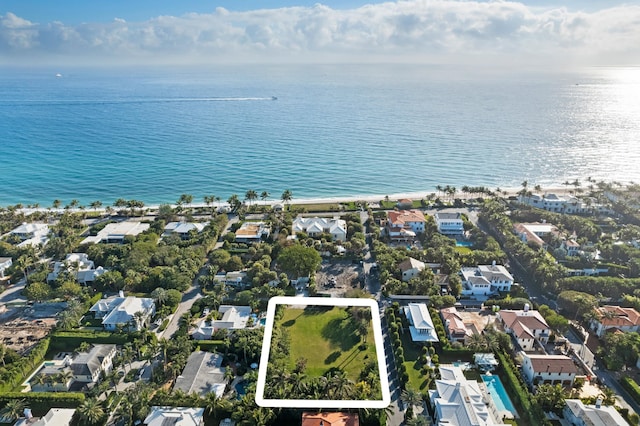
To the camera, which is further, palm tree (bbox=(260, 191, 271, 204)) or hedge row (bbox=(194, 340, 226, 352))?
palm tree (bbox=(260, 191, 271, 204))

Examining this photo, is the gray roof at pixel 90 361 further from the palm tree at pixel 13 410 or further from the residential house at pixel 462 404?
the residential house at pixel 462 404

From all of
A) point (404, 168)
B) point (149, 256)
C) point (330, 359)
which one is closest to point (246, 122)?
point (404, 168)

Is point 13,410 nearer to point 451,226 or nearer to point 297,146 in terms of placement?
point 451,226

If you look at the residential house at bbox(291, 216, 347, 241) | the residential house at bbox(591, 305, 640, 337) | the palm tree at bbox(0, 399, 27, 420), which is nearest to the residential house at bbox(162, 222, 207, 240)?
the residential house at bbox(291, 216, 347, 241)

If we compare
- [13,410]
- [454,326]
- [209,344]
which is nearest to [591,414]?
[454,326]

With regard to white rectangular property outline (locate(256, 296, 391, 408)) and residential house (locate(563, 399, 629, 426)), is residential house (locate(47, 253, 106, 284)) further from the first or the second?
residential house (locate(563, 399, 629, 426))

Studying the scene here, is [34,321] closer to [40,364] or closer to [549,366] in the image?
[40,364]
